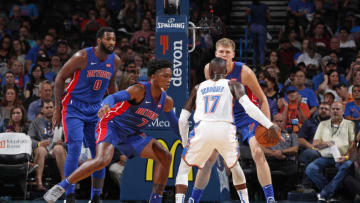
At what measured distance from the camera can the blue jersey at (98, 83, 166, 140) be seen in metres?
6.91

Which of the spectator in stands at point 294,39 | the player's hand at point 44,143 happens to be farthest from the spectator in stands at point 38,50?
the spectator in stands at point 294,39

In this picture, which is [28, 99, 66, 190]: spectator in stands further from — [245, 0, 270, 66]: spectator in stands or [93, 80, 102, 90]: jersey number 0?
[245, 0, 270, 66]: spectator in stands

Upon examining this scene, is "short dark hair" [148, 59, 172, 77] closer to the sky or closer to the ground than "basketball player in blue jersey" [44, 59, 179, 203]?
closer to the sky

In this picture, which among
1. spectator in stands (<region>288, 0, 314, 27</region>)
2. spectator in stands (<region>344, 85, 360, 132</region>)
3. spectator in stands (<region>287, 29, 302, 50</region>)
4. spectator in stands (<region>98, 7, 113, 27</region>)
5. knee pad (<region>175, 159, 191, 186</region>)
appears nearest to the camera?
knee pad (<region>175, 159, 191, 186</region>)

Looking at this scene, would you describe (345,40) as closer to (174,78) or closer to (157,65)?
(174,78)

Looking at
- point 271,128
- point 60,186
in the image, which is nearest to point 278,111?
point 271,128

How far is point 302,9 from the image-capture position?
564 inches

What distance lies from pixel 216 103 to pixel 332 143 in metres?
3.83

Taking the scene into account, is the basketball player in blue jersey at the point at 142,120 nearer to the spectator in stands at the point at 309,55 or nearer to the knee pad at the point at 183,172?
the knee pad at the point at 183,172

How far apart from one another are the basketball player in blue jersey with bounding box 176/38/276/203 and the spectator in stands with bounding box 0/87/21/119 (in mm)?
5165

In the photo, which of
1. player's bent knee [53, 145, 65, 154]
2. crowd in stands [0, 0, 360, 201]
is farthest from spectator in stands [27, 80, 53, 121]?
player's bent knee [53, 145, 65, 154]

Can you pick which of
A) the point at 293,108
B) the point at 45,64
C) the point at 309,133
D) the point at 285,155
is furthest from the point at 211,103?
the point at 45,64

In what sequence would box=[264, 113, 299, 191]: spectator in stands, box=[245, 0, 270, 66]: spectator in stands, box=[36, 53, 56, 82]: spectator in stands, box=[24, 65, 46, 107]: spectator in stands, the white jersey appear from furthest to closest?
box=[245, 0, 270, 66]: spectator in stands
box=[36, 53, 56, 82]: spectator in stands
box=[24, 65, 46, 107]: spectator in stands
box=[264, 113, 299, 191]: spectator in stands
the white jersey

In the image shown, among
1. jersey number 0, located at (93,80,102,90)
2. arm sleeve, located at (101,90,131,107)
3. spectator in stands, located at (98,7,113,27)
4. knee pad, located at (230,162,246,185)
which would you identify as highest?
spectator in stands, located at (98,7,113,27)
